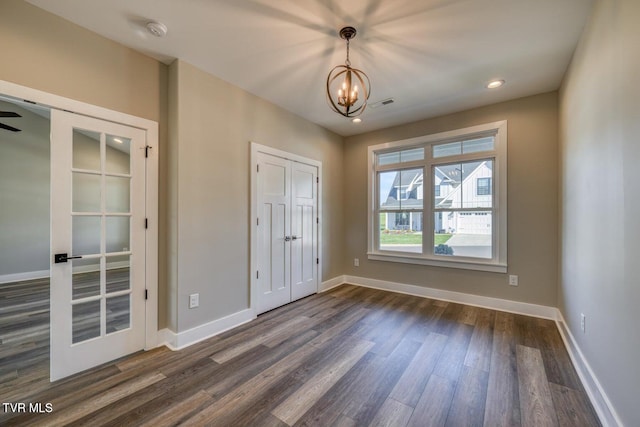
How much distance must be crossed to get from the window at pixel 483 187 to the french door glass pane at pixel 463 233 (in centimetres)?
27

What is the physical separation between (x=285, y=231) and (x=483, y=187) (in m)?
2.90

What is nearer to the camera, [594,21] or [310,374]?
[594,21]

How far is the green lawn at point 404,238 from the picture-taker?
388 cm

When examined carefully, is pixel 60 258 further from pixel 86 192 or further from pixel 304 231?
pixel 304 231

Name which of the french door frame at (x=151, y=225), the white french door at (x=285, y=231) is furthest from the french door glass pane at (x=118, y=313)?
the white french door at (x=285, y=231)

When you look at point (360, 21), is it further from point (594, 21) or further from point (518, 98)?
point (518, 98)

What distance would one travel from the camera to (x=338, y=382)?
1938 millimetres

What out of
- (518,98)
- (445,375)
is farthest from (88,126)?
(518,98)

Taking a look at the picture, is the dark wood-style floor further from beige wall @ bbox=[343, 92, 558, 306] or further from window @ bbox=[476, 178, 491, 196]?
window @ bbox=[476, 178, 491, 196]

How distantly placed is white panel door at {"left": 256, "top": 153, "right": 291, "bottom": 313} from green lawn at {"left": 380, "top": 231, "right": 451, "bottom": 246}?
1770mm

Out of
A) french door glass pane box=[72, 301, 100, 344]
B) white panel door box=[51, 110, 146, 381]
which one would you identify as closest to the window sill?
white panel door box=[51, 110, 146, 381]

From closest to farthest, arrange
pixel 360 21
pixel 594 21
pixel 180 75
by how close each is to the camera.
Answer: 1. pixel 594 21
2. pixel 360 21
3. pixel 180 75

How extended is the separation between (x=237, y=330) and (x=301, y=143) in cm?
273

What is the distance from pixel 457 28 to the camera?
205cm
